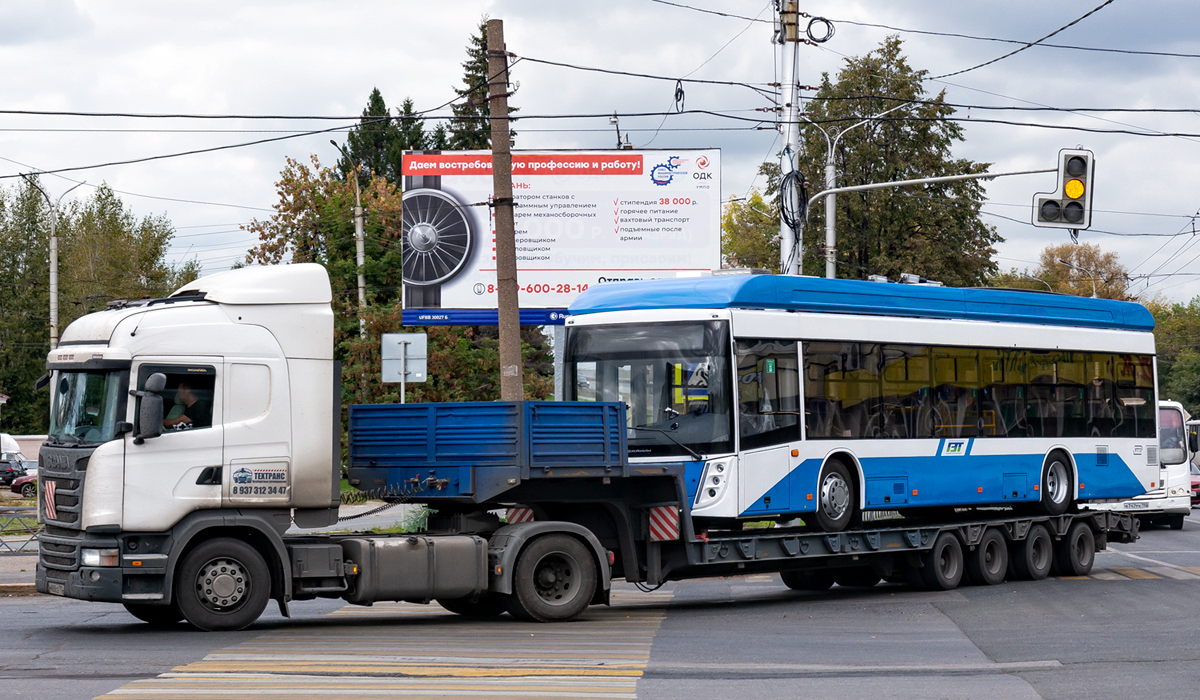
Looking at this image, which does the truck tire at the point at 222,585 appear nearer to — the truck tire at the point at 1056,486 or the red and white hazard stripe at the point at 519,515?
the red and white hazard stripe at the point at 519,515

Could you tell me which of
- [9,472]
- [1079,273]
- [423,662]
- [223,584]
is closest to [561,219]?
[223,584]

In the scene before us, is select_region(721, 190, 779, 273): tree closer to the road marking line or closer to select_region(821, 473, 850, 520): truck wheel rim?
the road marking line

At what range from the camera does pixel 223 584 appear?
40.2 feet

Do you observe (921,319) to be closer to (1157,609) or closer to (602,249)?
(1157,609)

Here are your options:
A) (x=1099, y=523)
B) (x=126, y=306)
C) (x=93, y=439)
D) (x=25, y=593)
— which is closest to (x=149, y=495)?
(x=93, y=439)

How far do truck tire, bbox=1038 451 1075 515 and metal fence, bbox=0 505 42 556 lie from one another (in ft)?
51.9

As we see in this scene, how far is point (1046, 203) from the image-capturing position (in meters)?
20.0

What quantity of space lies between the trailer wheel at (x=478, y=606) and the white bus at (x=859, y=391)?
2123mm

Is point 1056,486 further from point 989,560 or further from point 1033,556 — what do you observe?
point 989,560

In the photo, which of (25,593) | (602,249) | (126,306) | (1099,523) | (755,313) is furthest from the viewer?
(602,249)

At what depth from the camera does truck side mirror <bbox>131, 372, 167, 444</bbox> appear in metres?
11.9

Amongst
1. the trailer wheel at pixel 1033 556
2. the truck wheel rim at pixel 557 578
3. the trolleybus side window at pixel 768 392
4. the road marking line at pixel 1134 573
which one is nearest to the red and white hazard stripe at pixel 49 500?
the truck wheel rim at pixel 557 578

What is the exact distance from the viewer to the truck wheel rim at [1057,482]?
19.0 m

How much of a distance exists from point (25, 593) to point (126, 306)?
6.19m
